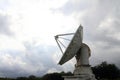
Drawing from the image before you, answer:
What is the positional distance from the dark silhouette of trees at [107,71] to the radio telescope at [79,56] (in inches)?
3097

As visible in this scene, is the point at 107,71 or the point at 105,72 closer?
A: the point at 107,71

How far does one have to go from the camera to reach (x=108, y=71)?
11169cm

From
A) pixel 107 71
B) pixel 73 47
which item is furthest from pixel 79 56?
pixel 107 71

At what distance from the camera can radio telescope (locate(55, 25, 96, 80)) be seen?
100 feet

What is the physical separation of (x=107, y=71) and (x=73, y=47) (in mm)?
83657

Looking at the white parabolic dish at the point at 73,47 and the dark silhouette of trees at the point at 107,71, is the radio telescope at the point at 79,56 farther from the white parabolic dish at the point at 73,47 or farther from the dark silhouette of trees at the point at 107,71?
the dark silhouette of trees at the point at 107,71

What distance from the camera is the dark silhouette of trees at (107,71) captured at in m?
110

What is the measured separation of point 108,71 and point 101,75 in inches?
144

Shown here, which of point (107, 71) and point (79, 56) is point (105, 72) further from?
point (79, 56)

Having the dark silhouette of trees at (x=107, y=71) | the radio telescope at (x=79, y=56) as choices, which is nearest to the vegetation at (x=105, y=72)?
the dark silhouette of trees at (x=107, y=71)

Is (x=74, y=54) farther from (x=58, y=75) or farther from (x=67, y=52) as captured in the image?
(x=58, y=75)

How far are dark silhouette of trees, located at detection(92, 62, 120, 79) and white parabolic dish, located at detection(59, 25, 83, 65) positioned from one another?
79455mm

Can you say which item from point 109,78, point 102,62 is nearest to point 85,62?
point 109,78

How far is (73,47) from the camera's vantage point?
30.7 metres
